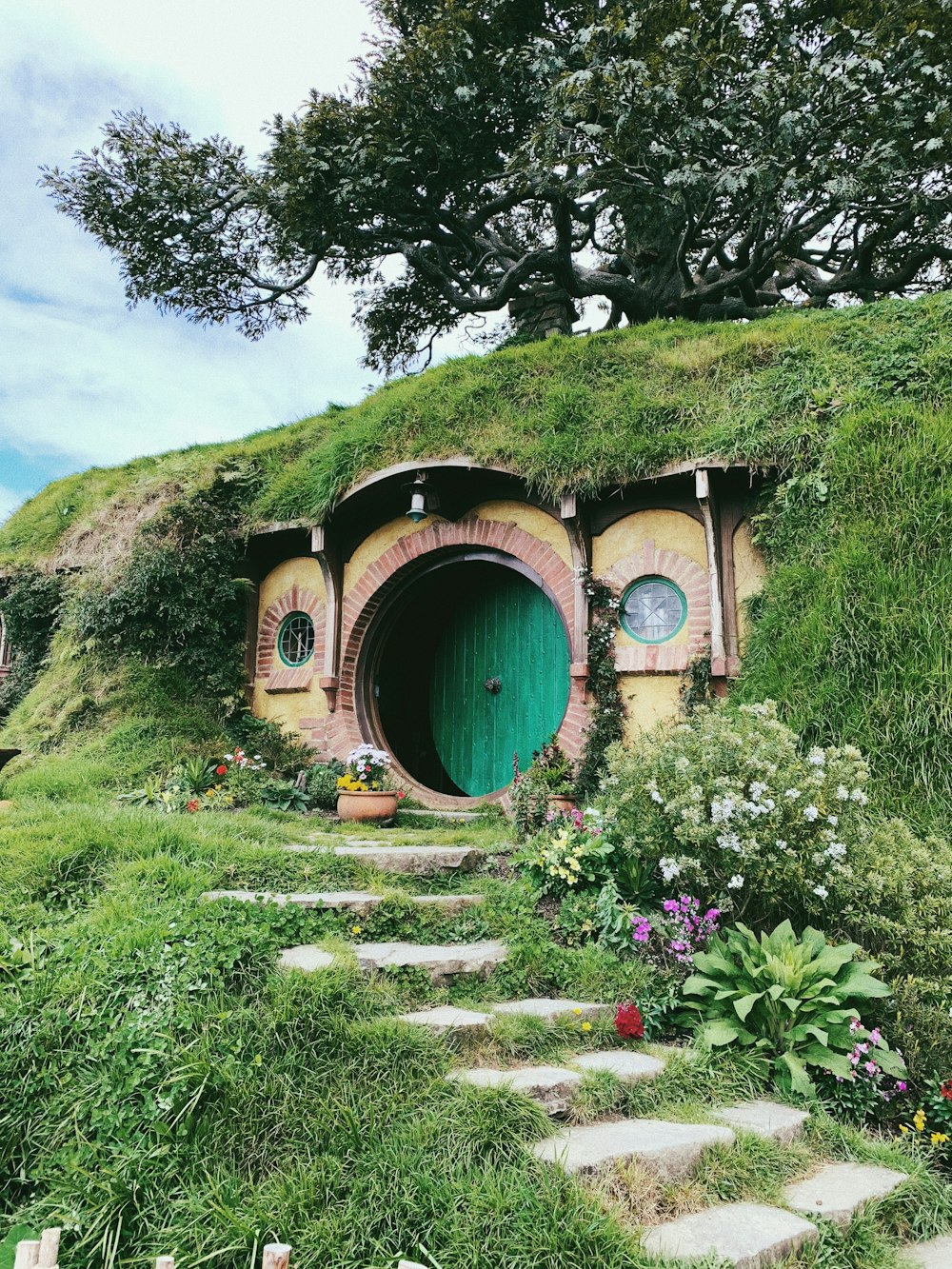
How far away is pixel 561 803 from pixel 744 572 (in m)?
2.29

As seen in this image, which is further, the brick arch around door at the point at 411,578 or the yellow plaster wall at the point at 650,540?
the brick arch around door at the point at 411,578

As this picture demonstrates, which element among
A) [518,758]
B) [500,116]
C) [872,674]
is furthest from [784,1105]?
[500,116]

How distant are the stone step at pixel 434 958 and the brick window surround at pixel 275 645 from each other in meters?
4.84

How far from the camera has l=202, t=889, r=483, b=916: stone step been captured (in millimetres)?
3881

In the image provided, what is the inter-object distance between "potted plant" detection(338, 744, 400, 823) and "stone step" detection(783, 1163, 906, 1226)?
4285 mm

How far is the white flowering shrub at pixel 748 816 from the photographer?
4117mm

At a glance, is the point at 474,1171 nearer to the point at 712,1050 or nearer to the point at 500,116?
the point at 712,1050

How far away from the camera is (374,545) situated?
28.0 ft

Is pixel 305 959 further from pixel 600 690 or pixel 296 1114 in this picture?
pixel 600 690

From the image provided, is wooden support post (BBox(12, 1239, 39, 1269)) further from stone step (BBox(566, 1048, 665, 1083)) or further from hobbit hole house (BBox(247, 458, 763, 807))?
hobbit hole house (BBox(247, 458, 763, 807))

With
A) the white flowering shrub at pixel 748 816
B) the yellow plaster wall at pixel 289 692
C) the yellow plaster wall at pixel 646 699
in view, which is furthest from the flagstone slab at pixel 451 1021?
the yellow plaster wall at pixel 289 692

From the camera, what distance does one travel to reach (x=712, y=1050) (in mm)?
3518

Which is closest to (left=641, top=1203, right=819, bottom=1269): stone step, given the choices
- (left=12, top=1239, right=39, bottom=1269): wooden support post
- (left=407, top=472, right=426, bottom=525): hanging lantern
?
Answer: (left=12, top=1239, right=39, bottom=1269): wooden support post

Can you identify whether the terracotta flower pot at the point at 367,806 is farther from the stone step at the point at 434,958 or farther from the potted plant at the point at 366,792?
the stone step at the point at 434,958
